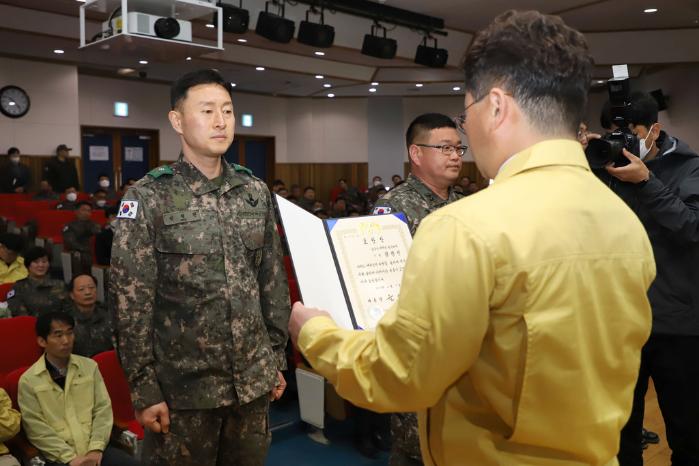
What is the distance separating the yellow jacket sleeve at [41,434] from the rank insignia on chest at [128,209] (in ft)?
5.33

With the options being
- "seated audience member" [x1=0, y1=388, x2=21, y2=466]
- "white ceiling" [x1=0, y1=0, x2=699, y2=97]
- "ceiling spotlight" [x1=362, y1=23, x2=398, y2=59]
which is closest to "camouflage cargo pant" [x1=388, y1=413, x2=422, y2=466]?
"seated audience member" [x1=0, y1=388, x2=21, y2=466]

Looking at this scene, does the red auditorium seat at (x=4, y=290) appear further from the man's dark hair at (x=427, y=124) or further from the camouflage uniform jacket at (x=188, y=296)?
the man's dark hair at (x=427, y=124)

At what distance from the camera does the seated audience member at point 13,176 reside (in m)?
10.2

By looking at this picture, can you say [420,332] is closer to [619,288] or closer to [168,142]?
[619,288]

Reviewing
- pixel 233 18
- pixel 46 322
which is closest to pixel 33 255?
pixel 46 322

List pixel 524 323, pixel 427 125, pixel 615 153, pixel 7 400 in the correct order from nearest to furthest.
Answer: pixel 524 323, pixel 615 153, pixel 427 125, pixel 7 400

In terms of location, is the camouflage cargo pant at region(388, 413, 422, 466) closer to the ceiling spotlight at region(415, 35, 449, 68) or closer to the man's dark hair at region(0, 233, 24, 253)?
the man's dark hair at region(0, 233, 24, 253)

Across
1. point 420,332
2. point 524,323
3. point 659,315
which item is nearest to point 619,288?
point 524,323

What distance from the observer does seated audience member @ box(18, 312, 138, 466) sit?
2902mm

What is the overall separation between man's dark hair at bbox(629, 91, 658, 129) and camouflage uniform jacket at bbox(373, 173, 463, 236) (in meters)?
0.78

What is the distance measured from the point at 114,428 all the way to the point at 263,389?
5.49ft

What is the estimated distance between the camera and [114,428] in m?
3.23

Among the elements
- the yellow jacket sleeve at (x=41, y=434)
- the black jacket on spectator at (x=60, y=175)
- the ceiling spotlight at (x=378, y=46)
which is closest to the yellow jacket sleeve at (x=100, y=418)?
the yellow jacket sleeve at (x=41, y=434)

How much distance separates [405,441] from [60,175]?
10336mm
